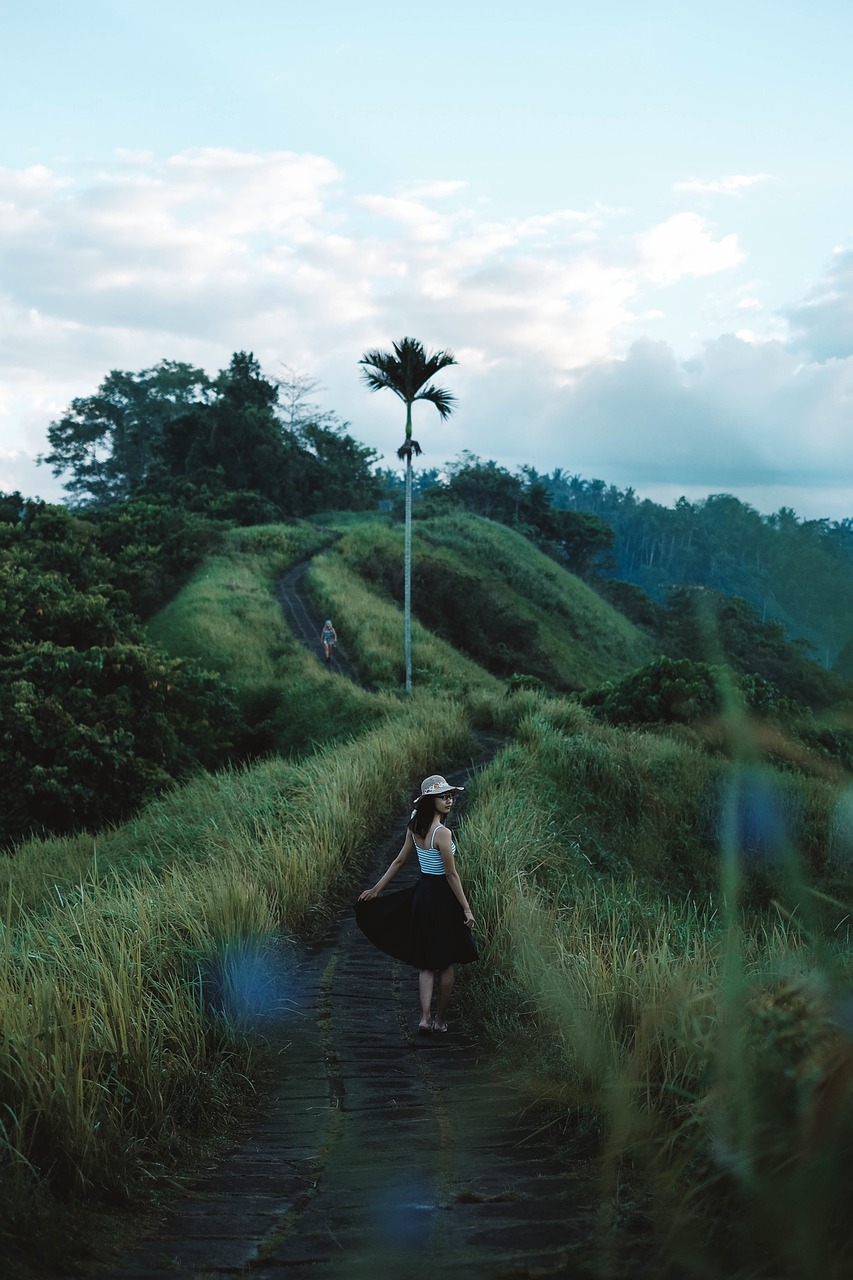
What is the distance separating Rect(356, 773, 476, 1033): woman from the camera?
19.6 ft

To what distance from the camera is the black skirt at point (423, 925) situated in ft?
19.7

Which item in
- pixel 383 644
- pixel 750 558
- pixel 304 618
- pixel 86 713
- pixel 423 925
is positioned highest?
pixel 750 558

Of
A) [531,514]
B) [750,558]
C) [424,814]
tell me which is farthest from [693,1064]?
[750,558]

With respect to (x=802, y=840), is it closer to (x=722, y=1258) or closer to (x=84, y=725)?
(x=84, y=725)

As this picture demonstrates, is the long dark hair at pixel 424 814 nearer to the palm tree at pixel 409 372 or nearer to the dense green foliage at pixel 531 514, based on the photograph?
the palm tree at pixel 409 372

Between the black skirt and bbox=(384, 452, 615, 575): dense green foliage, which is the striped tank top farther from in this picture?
bbox=(384, 452, 615, 575): dense green foliage

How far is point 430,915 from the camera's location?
6152 mm

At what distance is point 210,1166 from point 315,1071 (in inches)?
48.3

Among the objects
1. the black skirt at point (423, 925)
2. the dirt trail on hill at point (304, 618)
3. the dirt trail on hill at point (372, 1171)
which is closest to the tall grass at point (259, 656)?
the dirt trail on hill at point (304, 618)

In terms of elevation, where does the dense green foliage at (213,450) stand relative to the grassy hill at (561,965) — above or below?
above

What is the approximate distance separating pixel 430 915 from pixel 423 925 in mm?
73

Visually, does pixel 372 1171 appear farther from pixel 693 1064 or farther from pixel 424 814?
pixel 424 814

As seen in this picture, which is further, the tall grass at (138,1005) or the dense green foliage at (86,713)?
the dense green foliage at (86,713)

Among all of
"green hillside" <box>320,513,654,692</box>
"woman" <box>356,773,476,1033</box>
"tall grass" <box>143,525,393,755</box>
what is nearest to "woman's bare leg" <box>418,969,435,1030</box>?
"woman" <box>356,773,476,1033</box>
